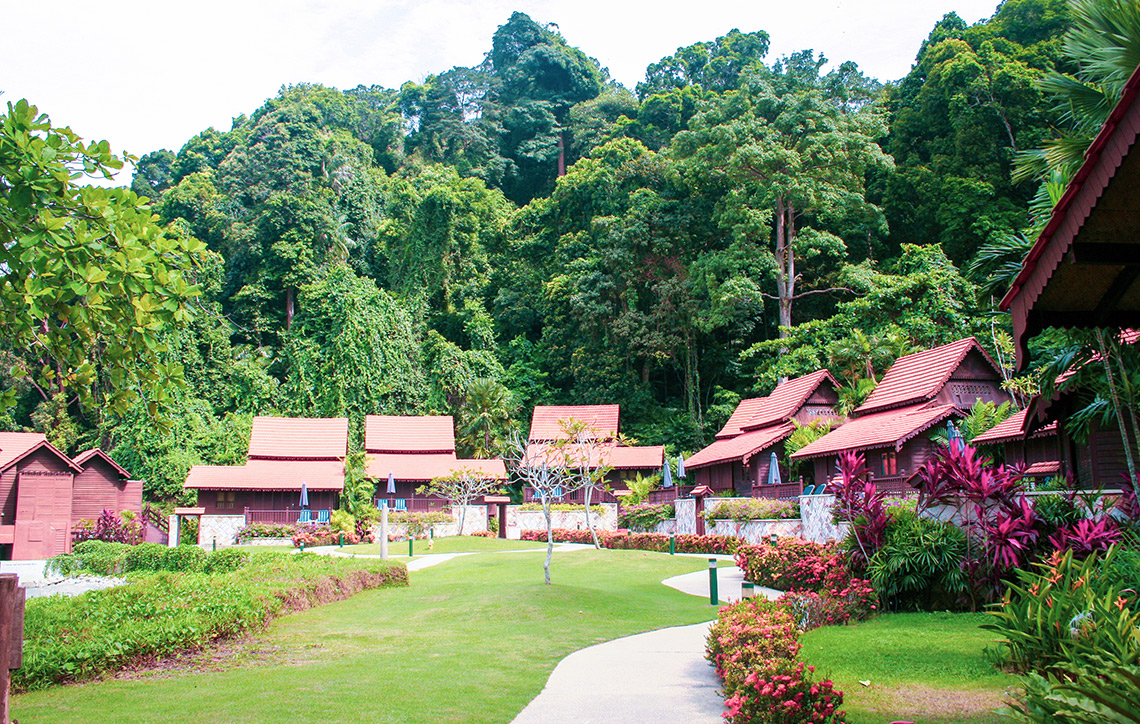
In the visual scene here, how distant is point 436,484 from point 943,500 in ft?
97.0

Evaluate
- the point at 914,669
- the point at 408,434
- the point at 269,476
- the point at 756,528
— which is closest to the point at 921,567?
the point at 914,669

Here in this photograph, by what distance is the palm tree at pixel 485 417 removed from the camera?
48812mm

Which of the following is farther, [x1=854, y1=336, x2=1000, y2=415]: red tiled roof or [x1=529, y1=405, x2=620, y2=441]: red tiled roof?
[x1=529, y1=405, x2=620, y2=441]: red tiled roof

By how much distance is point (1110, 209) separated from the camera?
457 centimetres

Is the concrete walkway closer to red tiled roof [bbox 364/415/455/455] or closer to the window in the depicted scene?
the window

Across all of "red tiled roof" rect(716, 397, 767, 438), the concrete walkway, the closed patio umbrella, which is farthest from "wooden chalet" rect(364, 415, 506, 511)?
the concrete walkway

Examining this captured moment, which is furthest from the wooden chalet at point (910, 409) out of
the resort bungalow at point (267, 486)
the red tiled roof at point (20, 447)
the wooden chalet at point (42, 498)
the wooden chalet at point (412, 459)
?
the red tiled roof at point (20, 447)

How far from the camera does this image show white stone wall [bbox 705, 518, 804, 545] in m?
25.4

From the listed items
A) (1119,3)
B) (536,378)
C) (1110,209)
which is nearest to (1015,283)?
(1110,209)

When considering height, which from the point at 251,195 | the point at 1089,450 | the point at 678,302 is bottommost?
the point at 1089,450

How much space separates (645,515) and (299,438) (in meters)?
19.8

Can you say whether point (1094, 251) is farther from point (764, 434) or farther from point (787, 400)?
point (787, 400)

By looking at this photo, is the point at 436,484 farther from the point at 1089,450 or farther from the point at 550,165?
the point at 550,165

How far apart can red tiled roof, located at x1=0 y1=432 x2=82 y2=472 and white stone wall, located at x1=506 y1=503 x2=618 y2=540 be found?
1945 cm
